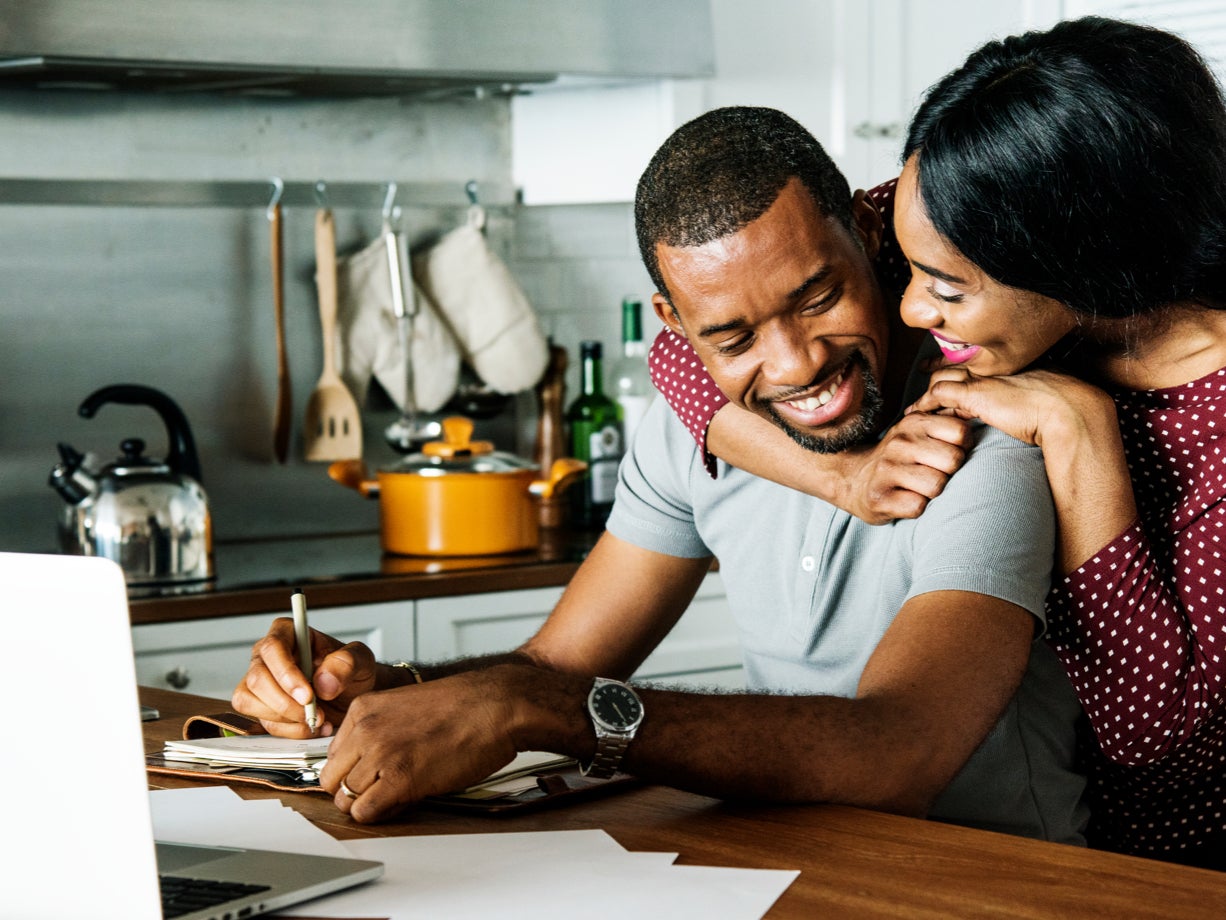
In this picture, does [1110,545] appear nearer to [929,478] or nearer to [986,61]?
[929,478]

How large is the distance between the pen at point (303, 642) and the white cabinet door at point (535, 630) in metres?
1.14

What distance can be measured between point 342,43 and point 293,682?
66.1 inches

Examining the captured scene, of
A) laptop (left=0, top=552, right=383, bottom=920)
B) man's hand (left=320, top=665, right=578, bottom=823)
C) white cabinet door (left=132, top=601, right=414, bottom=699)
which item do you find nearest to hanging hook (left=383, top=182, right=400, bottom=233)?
white cabinet door (left=132, top=601, right=414, bottom=699)

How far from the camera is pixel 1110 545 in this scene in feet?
4.96

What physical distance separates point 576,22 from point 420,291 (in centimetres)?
66

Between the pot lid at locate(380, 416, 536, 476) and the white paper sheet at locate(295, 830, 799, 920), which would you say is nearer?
the white paper sheet at locate(295, 830, 799, 920)

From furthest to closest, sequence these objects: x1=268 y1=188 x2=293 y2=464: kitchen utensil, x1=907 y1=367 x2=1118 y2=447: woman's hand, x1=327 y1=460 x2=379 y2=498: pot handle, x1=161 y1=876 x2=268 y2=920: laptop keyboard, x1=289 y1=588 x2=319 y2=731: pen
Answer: x1=268 y1=188 x2=293 y2=464: kitchen utensil
x1=327 y1=460 x2=379 y2=498: pot handle
x1=907 y1=367 x2=1118 y2=447: woman's hand
x1=289 y1=588 x2=319 y2=731: pen
x1=161 y1=876 x2=268 y2=920: laptop keyboard

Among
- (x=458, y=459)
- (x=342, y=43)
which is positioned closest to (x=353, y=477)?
(x=458, y=459)

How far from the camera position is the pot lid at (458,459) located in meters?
2.99

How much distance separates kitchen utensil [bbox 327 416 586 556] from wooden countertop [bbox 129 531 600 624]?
0.10ft

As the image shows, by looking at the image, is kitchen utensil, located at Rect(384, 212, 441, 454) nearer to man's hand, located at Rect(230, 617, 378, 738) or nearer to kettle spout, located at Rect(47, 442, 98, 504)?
kettle spout, located at Rect(47, 442, 98, 504)

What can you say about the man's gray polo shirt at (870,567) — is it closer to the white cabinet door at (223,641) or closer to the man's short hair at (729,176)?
the man's short hair at (729,176)

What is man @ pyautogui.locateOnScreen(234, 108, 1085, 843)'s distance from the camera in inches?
50.8

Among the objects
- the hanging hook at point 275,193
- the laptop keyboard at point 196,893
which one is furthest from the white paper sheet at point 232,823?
the hanging hook at point 275,193
